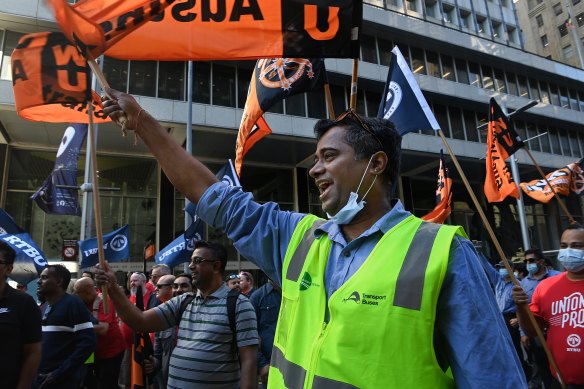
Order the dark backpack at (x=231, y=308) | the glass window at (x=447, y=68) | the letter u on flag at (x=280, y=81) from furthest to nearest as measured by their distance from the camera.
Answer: the glass window at (x=447, y=68)
the letter u on flag at (x=280, y=81)
the dark backpack at (x=231, y=308)

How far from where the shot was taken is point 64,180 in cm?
1151

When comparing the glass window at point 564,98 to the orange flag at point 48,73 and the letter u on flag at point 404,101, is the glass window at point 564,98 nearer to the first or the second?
the letter u on flag at point 404,101

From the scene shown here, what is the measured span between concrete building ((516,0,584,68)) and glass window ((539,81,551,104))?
2449 cm

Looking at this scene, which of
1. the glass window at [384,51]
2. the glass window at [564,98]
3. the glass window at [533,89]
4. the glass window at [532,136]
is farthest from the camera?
the glass window at [564,98]

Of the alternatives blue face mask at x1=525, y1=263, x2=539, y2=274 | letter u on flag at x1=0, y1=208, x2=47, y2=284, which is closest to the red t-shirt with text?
blue face mask at x1=525, y1=263, x2=539, y2=274

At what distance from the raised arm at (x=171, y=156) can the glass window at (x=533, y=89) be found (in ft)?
102

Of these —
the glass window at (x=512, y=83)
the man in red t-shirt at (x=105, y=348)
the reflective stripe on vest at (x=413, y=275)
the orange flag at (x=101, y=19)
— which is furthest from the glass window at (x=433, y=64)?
the reflective stripe on vest at (x=413, y=275)

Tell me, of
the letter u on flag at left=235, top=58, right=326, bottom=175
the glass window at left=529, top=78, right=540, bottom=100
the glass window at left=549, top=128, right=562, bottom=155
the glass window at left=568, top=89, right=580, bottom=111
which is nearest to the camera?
the letter u on flag at left=235, top=58, right=326, bottom=175

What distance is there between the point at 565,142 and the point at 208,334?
31946 mm

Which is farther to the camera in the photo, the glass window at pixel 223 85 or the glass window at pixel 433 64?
the glass window at pixel 433 64

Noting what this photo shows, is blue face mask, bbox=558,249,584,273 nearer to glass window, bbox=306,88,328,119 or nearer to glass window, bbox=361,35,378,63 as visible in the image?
glass window, bbox=306,88,328,119

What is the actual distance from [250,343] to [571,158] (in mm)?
30751

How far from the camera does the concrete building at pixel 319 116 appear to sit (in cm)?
1683

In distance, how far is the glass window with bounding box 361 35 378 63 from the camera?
22.2 m
